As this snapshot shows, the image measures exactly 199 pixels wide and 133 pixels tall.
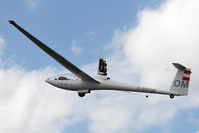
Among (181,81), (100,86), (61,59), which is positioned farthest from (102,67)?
(181,81)

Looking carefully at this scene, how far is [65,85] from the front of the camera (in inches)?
1220

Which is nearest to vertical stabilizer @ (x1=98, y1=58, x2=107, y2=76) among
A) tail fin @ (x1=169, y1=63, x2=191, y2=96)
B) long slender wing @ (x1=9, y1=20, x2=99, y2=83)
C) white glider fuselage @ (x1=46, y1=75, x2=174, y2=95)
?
white glider fuselage @ (x1=46, y1=75, x2=174, y2=95)

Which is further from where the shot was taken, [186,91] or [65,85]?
[65,85]

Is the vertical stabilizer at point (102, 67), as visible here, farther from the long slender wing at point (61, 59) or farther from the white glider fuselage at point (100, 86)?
the long slender wing at point (61, 59)

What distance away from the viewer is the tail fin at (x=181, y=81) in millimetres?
29156

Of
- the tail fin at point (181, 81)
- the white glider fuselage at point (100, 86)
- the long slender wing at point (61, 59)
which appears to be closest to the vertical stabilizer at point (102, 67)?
the white glider fuselage at point (100, 86)

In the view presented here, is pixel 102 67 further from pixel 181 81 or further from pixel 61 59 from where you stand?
pixel 181 81

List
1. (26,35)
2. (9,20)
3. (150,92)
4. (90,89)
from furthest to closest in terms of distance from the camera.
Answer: (90,89) → (150,92) → (26,35) → (9,20)

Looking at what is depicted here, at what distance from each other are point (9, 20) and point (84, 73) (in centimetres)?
836

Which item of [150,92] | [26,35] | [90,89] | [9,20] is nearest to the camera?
[9,20]

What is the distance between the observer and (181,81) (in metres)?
29.5

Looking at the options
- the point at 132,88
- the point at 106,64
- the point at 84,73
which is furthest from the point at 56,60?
the point at 132,88

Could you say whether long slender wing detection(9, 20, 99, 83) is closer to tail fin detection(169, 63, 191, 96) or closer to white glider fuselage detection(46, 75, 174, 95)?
white glider fuselage detection(46, 75, 174, 95)

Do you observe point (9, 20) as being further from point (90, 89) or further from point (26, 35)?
point (90, 89)
